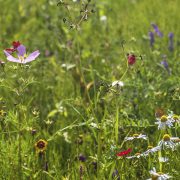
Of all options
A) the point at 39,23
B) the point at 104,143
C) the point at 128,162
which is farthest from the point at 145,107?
the point at 39,23

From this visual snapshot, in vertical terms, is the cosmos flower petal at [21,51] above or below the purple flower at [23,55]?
above

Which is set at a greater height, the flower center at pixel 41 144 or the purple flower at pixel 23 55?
the purple flower at pixel 23 55

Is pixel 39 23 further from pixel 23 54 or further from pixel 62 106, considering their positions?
pixel 23 54

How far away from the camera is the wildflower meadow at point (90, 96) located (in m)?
1.92

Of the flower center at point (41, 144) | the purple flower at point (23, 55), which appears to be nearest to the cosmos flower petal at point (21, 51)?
the purple flower at point (23, 55)

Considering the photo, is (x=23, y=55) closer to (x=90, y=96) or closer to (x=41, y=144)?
(x=41, y=144)

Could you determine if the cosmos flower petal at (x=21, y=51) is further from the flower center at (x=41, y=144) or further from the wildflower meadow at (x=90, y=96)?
the flower center at (x=41, y=144)

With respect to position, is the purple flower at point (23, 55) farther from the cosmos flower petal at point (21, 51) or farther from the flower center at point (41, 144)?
the flower center at point (41, 144)

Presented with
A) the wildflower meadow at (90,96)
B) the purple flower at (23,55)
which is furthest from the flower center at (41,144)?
the purple flower at (23,55)

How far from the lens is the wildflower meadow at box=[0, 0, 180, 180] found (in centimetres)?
192

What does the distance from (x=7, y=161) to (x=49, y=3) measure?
9.79 ft

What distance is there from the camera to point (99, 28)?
4.25m

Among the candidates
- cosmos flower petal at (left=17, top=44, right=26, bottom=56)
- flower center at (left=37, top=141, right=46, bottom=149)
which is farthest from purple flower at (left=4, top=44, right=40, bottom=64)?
flower center at (left=37, top=141, right=46, bottom=149)

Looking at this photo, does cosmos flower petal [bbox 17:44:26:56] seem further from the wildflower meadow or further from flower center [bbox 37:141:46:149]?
flower center [bbox 37:141:46:149]
